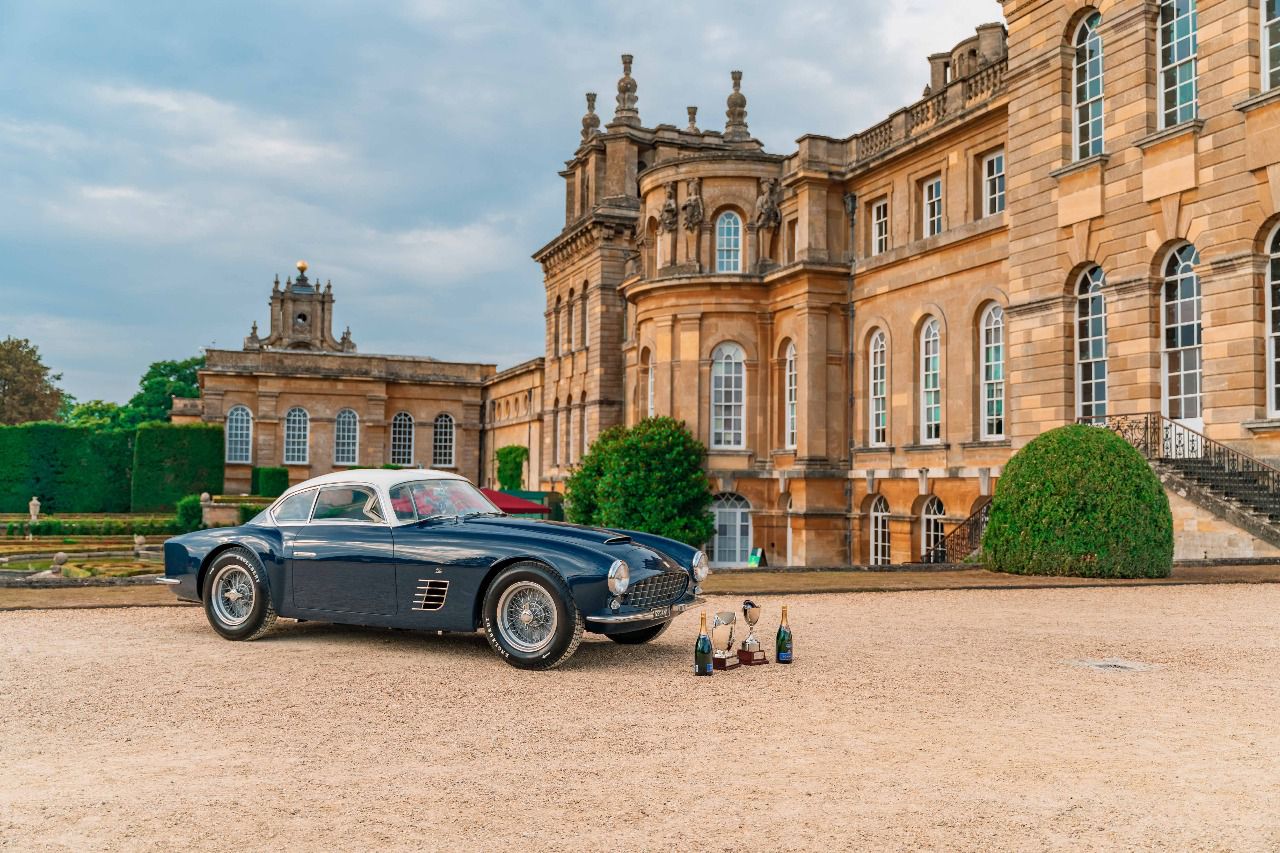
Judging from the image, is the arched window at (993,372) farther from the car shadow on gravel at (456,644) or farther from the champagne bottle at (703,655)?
the champagne bottle at (703,655)

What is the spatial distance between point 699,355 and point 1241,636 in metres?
22.3

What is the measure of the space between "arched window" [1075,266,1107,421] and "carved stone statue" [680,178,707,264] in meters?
12.7

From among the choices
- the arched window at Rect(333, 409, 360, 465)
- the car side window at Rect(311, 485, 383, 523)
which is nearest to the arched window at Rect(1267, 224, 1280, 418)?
the car side window at Rect(311, 485, 383, 523)

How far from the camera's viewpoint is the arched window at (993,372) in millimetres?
23969

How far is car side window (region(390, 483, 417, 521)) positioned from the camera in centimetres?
832

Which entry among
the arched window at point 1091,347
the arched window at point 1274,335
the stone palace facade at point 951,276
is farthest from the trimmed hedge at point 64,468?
the arched window at point 1274,335

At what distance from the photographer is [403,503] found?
27.6ft

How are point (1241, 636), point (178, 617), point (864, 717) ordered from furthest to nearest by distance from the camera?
point (178, 617)
point (1241, 636)
point (864, 717)

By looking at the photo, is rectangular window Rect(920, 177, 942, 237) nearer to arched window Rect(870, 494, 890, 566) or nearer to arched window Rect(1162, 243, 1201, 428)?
arched window Rect(870, 494, 890, 566)

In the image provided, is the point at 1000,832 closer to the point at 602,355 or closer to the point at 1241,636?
the point at 1241,636

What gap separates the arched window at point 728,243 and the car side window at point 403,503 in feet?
78.0

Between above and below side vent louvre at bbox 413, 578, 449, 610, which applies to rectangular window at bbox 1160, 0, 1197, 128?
above

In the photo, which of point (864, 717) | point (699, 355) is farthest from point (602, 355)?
point (864, 717)

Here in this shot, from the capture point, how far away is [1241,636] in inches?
361
